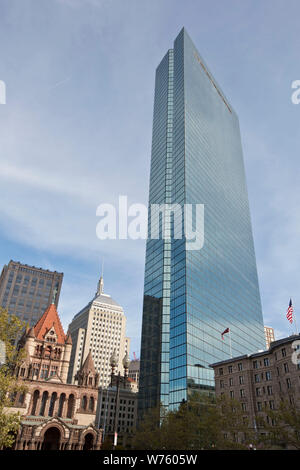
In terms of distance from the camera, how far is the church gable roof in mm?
88312

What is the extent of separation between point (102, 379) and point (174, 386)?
408ft

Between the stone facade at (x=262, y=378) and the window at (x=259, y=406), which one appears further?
the window at (x=259, y=406)

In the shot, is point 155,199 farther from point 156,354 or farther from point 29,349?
point 29,349

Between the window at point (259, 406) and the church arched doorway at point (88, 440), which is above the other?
the window at point (259, 406)

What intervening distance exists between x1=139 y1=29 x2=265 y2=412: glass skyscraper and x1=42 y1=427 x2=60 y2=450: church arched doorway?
821 inches

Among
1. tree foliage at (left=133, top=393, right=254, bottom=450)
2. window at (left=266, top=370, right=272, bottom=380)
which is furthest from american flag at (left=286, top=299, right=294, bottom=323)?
tree foliage at (left=133, top=393, right=254, bottom=450)

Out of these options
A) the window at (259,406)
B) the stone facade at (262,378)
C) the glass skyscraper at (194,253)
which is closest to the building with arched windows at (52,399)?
the glass skyscraper at (194,253)

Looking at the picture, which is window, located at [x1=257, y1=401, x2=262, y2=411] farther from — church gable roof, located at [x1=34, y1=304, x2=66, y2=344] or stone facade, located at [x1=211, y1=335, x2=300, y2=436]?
church gable roof, located at [x1=34, y1=304, x2=66, y2=344]

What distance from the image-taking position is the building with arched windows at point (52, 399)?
67.6 m

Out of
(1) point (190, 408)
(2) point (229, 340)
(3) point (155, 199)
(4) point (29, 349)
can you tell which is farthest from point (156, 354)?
(3) point (155, 199)

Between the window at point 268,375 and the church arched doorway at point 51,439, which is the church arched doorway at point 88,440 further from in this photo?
the window at point 268,375

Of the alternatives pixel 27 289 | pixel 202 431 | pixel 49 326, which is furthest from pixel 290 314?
pixel 27 289

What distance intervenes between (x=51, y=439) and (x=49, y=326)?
28.3 metres

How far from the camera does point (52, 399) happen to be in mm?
77125
